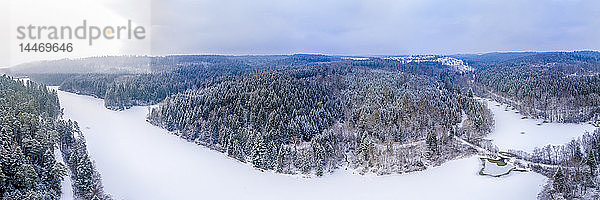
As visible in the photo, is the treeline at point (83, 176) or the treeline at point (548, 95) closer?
the treeline at point (83, 176)

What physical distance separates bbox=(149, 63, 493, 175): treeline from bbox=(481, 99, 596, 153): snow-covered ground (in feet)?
10.1

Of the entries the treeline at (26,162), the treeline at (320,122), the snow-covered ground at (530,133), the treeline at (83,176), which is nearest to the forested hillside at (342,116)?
the treeline at (320,122)

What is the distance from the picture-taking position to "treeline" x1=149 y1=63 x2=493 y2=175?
40.8 metres

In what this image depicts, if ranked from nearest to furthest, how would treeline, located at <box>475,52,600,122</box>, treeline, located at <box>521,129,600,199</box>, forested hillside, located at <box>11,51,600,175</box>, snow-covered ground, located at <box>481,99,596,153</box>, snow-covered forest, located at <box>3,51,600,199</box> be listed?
1. treeline, located at <box>521,129,600,199</box>
2. snow-covered forest, located at <box>3,51,600,199</box>
3. forested hillside, located at <box>11,51,600,175</box>
4. snow-covered ground, located at <box>481,99,596,153</box>
5. treeline, located at <box>475,52,600,122</box>

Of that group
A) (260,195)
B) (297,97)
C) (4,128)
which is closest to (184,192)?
(260,195)

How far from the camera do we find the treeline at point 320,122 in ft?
134

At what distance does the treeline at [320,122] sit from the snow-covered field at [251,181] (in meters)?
2.09

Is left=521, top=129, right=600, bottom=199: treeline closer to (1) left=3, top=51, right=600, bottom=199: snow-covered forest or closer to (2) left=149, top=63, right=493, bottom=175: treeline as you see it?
(1) left=3, top=51, right=600, bottom=199: snow-covered forest

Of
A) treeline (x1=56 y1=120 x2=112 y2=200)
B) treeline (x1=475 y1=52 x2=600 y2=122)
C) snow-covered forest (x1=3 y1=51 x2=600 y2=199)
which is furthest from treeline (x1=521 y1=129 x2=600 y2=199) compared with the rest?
treeline (x1=56 y1=120 x2=112 y2=200)

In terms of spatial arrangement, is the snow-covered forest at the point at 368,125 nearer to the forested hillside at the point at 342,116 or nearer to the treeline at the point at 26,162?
the forested hillside at the point at 342,116

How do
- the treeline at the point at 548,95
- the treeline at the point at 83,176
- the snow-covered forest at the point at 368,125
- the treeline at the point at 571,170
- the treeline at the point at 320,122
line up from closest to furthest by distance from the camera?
the treeline at the point at 83,176
the treeline at the point at 571,170
the snow-covered forest at the point at 368,125
the treeline at the point at 320,122
the treeline at the point at 548,95

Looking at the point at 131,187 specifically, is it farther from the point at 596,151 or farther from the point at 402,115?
the point at 596,151

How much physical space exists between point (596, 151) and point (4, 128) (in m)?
53.3

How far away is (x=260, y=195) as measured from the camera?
3294 cm
